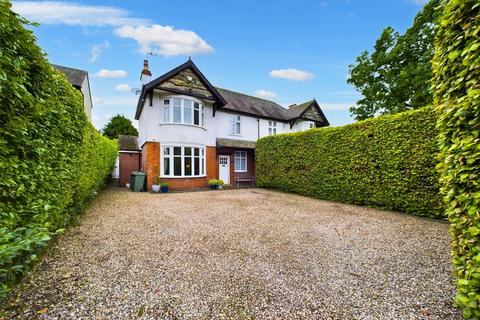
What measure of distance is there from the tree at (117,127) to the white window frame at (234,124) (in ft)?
82.4

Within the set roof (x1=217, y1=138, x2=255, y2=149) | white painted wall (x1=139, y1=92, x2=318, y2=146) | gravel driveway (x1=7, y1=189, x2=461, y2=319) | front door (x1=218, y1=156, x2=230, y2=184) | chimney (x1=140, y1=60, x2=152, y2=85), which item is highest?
chimney (x1=140, y1=60, x2=152, y2=85)

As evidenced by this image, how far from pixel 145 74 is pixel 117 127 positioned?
75.3 ft

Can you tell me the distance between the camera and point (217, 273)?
9.55ft

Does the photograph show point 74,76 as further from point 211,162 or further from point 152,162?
point 211,162

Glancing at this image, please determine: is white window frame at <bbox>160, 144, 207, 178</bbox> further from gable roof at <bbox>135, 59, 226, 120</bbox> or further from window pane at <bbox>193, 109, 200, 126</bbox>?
gable roof at <bbox>135, 59, 226, 120</bbox>

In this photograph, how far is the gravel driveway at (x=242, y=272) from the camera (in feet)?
7.18

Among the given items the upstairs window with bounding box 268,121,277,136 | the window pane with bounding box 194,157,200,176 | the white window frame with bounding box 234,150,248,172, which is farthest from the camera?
the upstairs window with bounding box 268,121,277,136

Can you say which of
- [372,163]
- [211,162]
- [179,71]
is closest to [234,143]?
[211,162]

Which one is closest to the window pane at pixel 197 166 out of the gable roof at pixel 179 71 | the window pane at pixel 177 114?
the window pane at pixel 177 114

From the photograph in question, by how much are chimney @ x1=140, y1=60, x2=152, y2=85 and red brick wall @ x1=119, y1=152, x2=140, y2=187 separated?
6.25 m

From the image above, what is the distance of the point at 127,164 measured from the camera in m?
16.5

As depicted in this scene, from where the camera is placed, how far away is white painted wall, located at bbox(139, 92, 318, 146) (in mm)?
11969

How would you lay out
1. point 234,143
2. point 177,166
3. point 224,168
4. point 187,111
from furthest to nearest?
point 224,168 < point 234,143 < point 187,111 < point 177,166

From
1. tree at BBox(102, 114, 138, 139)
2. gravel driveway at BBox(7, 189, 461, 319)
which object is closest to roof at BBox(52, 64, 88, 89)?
gravel driveway at BBox(7, 189, 461, 319)
